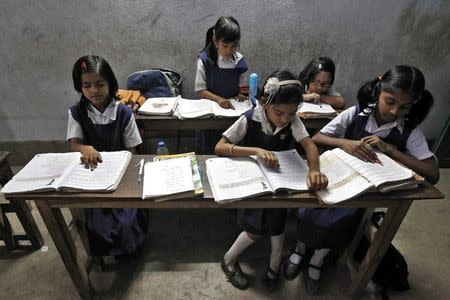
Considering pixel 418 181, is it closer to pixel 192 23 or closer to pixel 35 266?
pixel 192 23

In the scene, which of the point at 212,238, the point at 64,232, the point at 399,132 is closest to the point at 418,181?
the point at 399,132

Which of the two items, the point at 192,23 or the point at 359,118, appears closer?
the point at 359,118

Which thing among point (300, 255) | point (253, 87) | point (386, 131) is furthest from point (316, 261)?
point (253, 87)

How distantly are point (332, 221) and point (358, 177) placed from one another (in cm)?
46

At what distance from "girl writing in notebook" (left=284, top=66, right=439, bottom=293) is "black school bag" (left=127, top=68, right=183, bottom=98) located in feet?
4.92

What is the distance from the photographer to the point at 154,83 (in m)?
2.61

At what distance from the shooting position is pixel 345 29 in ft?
8.52

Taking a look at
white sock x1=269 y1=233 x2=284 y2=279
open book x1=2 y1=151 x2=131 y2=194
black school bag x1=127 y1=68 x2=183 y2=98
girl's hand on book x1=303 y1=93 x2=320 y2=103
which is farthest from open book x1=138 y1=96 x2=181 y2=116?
white sock x1=269 y1=233 x2=284 y2=279

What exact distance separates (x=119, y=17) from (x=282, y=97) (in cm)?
187

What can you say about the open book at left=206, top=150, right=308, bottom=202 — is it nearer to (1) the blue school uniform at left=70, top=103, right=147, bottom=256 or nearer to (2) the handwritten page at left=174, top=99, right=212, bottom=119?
(1) the blue school uniform at left=70, top=103, right=147, bottom=256

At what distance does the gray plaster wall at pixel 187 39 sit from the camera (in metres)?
2.44

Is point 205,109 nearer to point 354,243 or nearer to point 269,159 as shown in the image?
point 269,159

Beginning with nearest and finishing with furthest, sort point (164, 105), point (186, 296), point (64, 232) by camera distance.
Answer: point (64, 232)
point (186, 296)
point (164, 105)

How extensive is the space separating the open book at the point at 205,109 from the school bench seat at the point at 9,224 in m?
1.19
